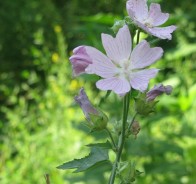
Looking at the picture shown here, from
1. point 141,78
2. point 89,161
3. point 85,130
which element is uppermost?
point 141,78

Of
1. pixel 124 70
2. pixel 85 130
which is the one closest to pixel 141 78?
pixel 124 70

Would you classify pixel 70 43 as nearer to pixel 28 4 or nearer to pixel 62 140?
pixel 28 4

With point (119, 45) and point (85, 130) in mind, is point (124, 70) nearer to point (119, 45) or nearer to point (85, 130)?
point (119, 45)

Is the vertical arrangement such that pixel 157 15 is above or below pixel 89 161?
above

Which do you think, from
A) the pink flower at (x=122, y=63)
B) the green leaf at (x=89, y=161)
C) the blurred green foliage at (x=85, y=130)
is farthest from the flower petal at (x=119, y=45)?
the blurred green foliage at (x=85, y=130)

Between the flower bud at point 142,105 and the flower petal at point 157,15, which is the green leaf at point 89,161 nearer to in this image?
the flower bud at point 142,105

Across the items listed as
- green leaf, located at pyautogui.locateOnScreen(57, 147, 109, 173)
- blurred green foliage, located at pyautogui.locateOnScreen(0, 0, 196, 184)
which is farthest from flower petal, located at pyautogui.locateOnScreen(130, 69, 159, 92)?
blurred green foliage, located at pyautogui.locateOnScreen(0, 0, 196, 184)

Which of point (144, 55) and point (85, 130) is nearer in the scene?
point (144, 55)
